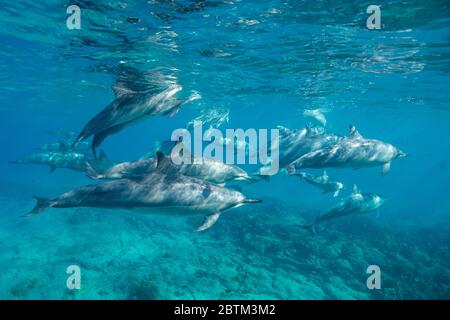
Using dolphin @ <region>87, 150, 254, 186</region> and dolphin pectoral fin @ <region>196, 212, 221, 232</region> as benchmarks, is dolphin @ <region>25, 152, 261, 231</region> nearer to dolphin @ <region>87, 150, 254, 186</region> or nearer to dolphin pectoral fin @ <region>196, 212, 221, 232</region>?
dolphin pectoral fin @ <region>196, 212, 221, 232</region>

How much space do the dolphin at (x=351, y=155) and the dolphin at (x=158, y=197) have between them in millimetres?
2415

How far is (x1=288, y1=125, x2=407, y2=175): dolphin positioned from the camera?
30.5 feet

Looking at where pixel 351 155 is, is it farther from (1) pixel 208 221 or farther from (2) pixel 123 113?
(2) pixel 123 113

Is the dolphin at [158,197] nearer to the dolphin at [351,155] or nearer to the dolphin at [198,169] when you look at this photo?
the dolphin at [198,169]

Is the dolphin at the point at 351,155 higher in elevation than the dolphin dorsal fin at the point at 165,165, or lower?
higher

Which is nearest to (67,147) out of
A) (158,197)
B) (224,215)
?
(224,215)

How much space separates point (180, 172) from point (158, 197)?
70.2 inches

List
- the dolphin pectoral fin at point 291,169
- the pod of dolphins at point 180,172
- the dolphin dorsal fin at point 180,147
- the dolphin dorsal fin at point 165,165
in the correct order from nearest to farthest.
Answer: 1. the pod of dolphins at point 180,172
2. the dolphin dorsal fin at point 165,165
3. the dolphin dorsal fin at point 180,147
4. the dolphin pectoral fin at point 291,169

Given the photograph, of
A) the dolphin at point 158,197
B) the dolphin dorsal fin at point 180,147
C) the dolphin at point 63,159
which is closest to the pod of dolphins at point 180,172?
the dolphin at point 158,197

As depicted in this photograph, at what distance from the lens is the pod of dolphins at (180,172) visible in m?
7.36

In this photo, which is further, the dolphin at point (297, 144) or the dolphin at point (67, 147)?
the dolphin at point (67, 147)

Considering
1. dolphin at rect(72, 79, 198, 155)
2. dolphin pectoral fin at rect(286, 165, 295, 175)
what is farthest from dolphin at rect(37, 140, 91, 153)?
dolphin pectoral fin at rect(286, 165, 295, 175)
